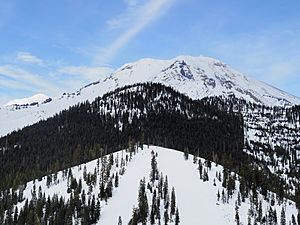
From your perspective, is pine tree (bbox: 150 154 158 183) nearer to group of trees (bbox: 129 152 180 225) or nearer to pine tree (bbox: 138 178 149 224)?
group of trees (bbox: 129 152 180 225)

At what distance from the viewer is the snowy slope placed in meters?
93.8

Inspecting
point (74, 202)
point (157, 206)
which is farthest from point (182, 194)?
point (74, 202)

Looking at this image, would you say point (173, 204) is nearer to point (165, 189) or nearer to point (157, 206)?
point (157, 206)

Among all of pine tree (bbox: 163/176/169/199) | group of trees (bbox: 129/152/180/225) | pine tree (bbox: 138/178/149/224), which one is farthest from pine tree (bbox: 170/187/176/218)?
pine tree (bbox: 138/178/149/224)

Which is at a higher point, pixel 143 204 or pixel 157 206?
pixel 143 204

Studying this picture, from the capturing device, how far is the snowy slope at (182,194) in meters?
93.8

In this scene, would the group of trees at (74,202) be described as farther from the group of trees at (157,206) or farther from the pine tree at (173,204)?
the pine tree at (173,204)

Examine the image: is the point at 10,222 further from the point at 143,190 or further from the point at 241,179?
the point at 241,179

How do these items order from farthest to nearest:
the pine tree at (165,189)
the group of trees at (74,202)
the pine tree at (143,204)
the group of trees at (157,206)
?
the pine tree at (165,189), the group of trees at (74,202), the pine tree at (143,204), the group of trees at (157,206)

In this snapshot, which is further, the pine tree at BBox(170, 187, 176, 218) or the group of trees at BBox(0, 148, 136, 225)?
the group of trees at BBox(0, 148, 136, 225)

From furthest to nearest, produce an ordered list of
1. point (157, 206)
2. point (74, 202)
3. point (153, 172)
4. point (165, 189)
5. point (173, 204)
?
point (153, 172) → point (165, 189) → point (74, 202) → point (173, 204) → point (157, 206)

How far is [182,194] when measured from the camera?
105312 millimetres

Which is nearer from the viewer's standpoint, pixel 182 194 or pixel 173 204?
pixel 173 204

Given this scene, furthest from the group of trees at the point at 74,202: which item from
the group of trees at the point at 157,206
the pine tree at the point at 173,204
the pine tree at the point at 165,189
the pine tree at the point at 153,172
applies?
the pine tree at the point at 173,204
